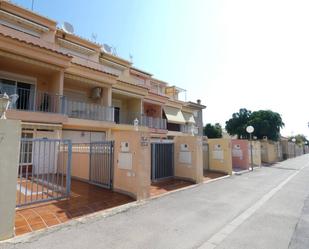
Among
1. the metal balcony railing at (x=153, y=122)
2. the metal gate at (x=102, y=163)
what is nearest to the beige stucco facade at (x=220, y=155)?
the metal balcony railing at (x=153, y=122)

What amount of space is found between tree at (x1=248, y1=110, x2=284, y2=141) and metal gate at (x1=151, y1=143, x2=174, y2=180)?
1253 inches

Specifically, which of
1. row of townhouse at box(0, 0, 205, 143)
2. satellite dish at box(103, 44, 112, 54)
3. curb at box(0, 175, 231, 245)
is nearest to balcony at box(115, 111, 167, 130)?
row of townhouse at box(0, 0, 205, 143)

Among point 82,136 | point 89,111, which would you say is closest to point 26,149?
point 82,136

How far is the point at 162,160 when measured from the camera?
12.5 meters

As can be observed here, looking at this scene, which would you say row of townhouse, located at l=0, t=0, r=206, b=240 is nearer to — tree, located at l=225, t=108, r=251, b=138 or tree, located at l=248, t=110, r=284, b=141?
tree, located at l=248, t=110, r=284, b=141

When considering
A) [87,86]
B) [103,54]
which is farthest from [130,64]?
[87,86]

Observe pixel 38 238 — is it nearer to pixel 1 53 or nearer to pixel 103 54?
pixel 1 53

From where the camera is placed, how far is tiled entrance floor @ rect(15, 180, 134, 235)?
18.2 ft

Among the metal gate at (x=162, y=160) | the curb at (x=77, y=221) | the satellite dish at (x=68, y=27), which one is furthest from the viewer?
the satellite dish at (x=68, y=27)

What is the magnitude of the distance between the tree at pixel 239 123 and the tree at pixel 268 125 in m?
2.72

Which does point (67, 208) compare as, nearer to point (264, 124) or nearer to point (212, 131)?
point (264, 124)

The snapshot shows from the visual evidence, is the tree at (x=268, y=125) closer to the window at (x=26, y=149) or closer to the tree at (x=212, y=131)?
the tree at (x=212, y=131)

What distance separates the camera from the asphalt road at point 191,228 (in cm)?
475

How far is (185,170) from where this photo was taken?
42.1 ft
